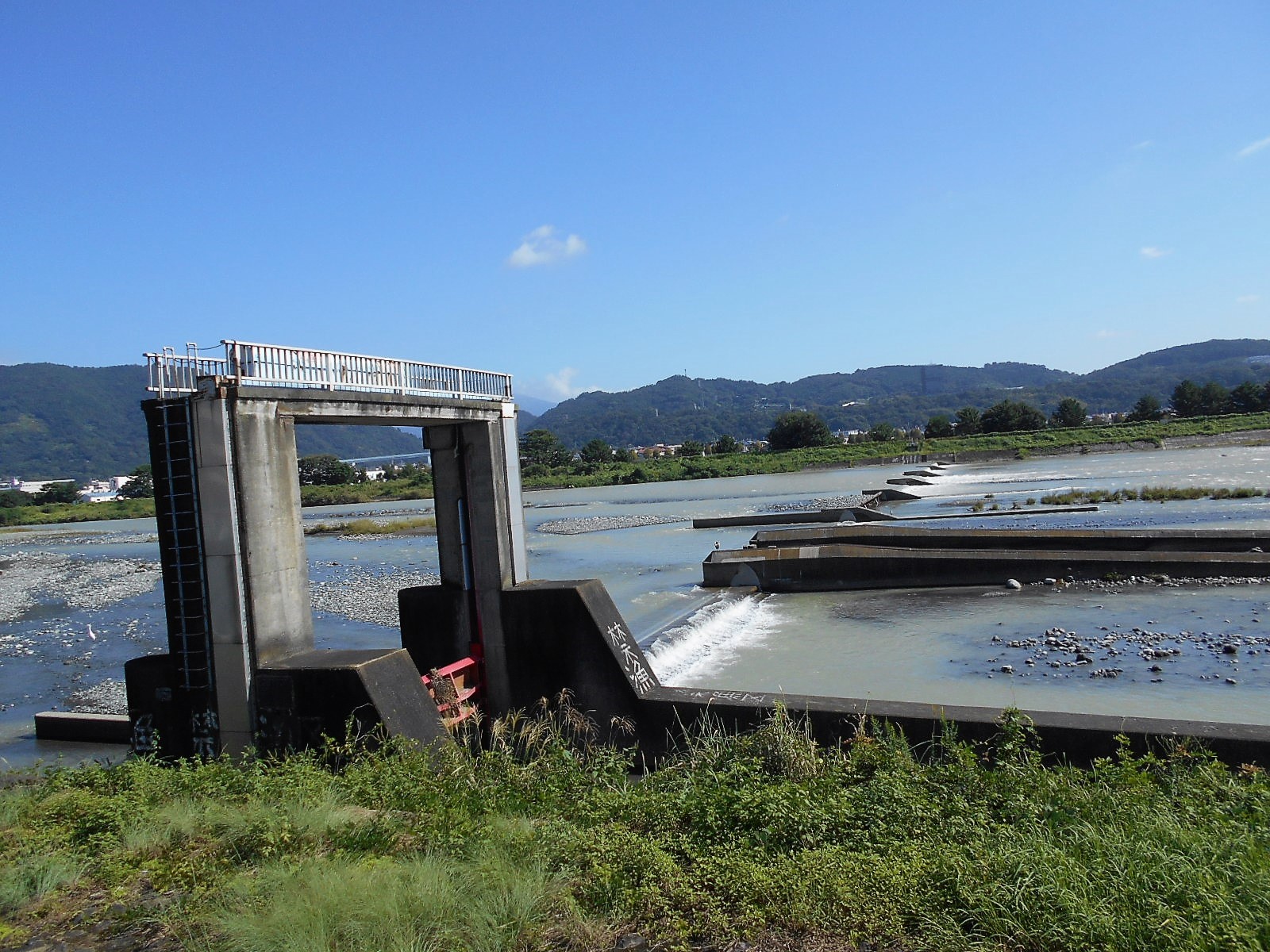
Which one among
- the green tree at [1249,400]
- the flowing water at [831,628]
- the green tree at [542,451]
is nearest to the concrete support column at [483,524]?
the flowing water at [831,628]

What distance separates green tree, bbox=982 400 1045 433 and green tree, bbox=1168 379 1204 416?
19.0 meters

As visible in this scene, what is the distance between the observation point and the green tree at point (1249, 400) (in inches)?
4293

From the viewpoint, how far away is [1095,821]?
5.57 meters

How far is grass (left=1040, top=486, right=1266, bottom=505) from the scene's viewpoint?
123ft

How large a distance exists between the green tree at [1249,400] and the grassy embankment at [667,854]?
12475 centimetres

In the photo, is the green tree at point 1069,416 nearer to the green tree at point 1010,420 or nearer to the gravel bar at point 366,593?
the green tree at point 1010,420

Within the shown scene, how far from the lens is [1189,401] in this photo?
117 meters

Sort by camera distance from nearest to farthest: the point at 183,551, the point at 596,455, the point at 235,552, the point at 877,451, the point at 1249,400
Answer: the point at 235,552 < the point at 183,551 < the point at 877,451 < the point at 1249,400 < the point at 596,455

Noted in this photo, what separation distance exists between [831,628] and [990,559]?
590 centimetres

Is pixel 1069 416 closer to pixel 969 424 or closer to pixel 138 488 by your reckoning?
pixel 969 424

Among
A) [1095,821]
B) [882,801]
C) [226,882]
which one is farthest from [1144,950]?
[226,882]

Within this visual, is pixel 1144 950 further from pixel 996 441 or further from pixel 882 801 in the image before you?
pixel 996 441

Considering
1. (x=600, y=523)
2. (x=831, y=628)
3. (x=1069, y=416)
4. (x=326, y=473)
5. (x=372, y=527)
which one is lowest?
(x=831, y=628)

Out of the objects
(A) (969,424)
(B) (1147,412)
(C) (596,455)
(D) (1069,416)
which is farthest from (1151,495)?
(D) (1069,416)
